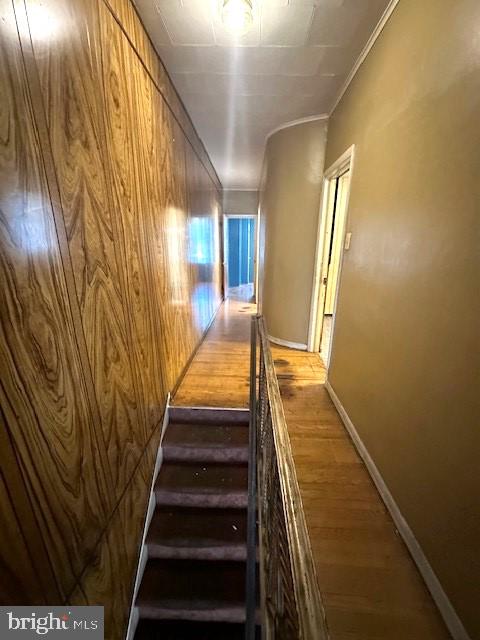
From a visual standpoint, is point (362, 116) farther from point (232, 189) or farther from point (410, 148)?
point (232, 189)

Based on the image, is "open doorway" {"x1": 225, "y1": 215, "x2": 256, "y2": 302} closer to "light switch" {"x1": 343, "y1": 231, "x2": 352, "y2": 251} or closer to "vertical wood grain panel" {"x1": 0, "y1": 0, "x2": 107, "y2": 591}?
"light switch" {"x1": 343, "y1": 231, "x2": 352, "y2": 251}

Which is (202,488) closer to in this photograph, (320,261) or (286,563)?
(286,563)

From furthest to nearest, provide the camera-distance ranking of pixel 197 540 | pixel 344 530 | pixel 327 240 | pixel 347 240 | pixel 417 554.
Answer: pixel 327 240 < pixel 347 240 < pixel 197 540 < pixel 344 530 < pixel 417 554

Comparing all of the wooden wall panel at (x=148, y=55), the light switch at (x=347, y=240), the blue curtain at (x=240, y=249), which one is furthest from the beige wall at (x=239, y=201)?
the light switch at (x=347, y=240)

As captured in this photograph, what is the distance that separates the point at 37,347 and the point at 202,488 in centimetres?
159

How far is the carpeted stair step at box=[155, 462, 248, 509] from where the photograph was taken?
178cm

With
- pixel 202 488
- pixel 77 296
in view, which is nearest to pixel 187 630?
pixel 202 488

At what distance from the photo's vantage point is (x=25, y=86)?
75 cm

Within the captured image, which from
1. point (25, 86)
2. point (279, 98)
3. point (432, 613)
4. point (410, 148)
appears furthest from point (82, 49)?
point (432, 613)

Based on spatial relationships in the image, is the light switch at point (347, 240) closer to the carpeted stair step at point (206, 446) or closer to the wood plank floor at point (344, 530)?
the wood plank floor at point (344, 530)

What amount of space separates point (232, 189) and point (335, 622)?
7086 mm

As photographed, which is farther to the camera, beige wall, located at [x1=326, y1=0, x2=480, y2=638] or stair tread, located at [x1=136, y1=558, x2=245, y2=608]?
stair tread, located at [x1=136, y1=558, x2=245, y2=608]

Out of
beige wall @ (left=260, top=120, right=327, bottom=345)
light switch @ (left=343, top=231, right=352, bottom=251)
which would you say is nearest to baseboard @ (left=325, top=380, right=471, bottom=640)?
light switch @ (left=343, top=231, right=352, bottom=251)

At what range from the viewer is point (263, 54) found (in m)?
1.72
